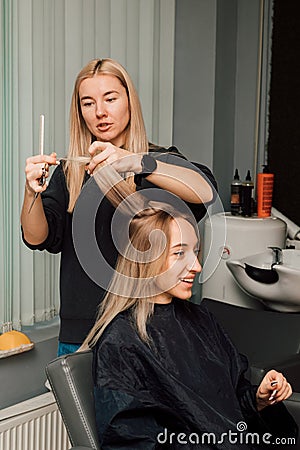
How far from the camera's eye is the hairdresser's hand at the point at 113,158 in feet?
5.04

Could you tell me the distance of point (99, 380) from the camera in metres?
1.62

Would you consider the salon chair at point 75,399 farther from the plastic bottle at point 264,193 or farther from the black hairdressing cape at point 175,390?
the plastic bottle at point 264,193

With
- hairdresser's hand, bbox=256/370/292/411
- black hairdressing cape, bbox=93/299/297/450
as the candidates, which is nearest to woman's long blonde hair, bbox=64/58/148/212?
black hairdressing cape, bbox=93/299/297/450

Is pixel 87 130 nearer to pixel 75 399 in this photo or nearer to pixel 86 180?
pixel 86 180

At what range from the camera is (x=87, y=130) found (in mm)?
1852

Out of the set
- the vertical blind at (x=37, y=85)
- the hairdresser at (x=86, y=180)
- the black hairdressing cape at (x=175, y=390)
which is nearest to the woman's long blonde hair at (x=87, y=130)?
the hairdresser at (x=86, y=180)

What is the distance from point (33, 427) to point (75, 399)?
0.64 metres

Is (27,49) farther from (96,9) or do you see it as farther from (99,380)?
(99,380)

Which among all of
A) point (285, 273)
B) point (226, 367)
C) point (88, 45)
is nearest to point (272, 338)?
point (285, 273)

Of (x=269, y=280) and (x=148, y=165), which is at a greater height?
(x=148, y=165)

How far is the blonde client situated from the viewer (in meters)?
1.59

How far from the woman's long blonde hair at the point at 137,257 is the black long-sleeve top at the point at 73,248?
0.07 m

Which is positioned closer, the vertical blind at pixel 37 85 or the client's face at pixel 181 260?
the client's face at pixel 181 260

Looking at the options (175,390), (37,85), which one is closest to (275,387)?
(175,390)
